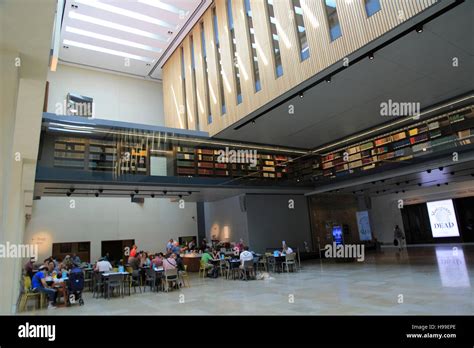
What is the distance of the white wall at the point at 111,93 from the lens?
16.5m

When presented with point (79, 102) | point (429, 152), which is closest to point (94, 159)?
point (79, 102)

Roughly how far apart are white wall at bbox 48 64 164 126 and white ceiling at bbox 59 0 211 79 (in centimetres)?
65

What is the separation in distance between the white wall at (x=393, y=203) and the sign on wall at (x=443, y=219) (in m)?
0.40

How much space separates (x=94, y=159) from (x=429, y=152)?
37.1 feet

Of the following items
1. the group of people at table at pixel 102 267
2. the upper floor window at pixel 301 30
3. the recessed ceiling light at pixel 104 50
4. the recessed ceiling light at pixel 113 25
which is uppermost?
the recessed ceiling light at pixel 113 25

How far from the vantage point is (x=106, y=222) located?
51.2 ft

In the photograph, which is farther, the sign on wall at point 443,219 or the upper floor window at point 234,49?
the sign on wall at point 443,219

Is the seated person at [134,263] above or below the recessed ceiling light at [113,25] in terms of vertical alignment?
below

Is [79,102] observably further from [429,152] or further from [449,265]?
[449,265]

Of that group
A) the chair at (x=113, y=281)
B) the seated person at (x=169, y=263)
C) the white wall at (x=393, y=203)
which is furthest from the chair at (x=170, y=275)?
the white wall at (x=393, y=203)

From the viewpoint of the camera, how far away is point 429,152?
10.2 meters

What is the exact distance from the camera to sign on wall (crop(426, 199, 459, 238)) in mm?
16547

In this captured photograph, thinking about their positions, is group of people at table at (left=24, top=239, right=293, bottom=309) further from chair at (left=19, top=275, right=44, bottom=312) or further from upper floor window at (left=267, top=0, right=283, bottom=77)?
upper floor window at (left=267, top=0, right=283, bottom=77)

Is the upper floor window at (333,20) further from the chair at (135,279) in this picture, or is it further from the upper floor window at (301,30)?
the chair at (135,279)
